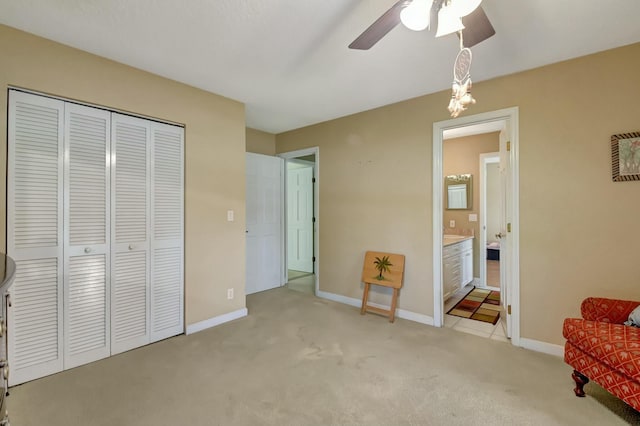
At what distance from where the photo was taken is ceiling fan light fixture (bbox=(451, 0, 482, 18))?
1204 mm

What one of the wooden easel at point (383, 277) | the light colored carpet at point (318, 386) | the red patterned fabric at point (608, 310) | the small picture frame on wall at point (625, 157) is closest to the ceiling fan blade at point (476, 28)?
the small picture frame on wall at point (625, 157)

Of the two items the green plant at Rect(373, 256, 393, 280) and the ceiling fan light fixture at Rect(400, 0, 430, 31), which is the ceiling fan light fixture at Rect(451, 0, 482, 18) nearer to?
the ceiling fan light fixture at Rect(400, 0, 430, 31)

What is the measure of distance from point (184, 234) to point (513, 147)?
10.5ft

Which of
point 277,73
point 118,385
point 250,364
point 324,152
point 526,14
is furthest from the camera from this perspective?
point 324,152

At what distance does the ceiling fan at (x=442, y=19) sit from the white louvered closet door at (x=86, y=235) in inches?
87.7

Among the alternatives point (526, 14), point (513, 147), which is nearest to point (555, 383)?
point (513, 147)

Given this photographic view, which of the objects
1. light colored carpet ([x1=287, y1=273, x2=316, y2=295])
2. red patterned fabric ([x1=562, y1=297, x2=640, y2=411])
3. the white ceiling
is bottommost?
light colored carpet ([x1=287, y1=273, x2=316, y2=295])

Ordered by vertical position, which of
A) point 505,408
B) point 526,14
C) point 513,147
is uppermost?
point 526,14

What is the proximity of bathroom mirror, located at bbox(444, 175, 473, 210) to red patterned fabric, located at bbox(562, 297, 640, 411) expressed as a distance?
274 cm

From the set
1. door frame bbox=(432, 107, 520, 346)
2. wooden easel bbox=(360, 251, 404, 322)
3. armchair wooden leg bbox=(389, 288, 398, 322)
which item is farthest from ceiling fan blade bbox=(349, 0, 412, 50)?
armchair wooden leg bbox=(389, 288, 398, 322)

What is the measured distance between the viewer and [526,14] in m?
1.83

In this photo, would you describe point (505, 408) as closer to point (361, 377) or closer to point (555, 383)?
point (555, 383)

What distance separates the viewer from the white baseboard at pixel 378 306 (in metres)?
3.21

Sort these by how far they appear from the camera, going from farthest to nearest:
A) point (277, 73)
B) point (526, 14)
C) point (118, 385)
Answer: point (277, 73), point (118, 385), point (526, 14)
